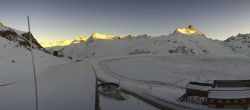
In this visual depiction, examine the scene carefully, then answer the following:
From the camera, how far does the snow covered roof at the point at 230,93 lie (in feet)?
118

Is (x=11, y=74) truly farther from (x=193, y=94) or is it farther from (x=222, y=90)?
(x=222, y=90)

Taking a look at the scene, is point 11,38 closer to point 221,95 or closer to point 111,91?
point 111,91

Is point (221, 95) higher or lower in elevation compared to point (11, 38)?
lower

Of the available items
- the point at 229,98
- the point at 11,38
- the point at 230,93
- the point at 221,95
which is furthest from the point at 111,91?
the point at 11,38

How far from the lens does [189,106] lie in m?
37.4

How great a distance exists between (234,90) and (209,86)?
13.2ft

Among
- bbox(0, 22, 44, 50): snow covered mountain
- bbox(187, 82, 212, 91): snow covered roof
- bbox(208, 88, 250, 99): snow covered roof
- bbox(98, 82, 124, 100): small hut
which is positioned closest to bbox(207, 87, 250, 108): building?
bbox(208, 88, 250, 99): snow covered roof

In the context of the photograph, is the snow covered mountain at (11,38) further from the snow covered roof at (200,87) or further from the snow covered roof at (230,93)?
the snow covered roof at (230,93)

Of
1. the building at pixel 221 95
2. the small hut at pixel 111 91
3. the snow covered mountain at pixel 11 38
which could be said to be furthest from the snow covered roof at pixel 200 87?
the snow covered mountain at pixel 11 38

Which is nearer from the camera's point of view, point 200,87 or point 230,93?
point 230,93

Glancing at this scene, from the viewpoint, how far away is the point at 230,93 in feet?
121

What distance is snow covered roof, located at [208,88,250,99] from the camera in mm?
35906

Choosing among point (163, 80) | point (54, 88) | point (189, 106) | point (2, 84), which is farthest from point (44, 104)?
point (163, 80)

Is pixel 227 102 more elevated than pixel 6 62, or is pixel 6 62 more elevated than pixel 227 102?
pixel 6 62
